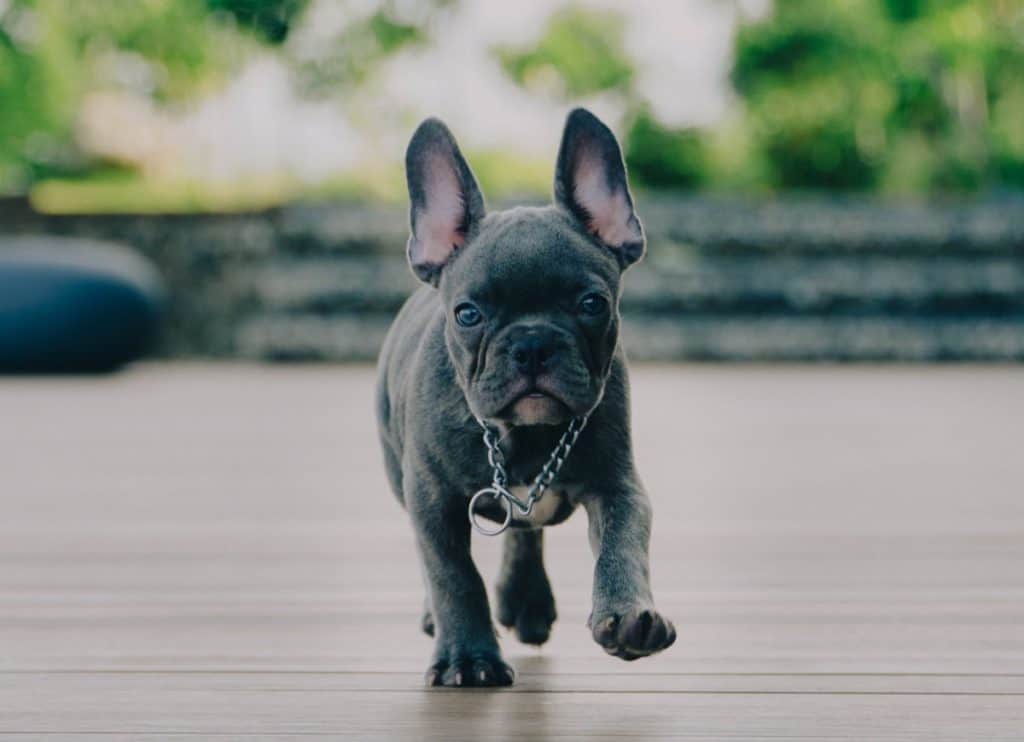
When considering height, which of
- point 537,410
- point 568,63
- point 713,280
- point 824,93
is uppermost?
point 537,410

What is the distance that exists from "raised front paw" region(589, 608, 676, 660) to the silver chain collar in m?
0.19

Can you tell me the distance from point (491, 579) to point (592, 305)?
0.89 m

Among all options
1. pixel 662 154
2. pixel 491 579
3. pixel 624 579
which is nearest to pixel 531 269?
pixel 624 579

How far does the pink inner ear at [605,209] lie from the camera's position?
1.55 meters

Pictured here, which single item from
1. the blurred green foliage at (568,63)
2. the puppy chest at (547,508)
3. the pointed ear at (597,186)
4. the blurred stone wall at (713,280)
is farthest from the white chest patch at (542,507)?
the blurred green foliage at (568,63)

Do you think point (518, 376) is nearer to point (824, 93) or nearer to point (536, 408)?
point (536, 408)

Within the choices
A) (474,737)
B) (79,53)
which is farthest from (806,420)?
(79,53)

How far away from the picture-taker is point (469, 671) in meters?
1.46

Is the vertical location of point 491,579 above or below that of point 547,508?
below

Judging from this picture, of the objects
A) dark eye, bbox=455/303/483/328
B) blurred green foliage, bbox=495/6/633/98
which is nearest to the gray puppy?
dark eye, bbox=455/303/483/328

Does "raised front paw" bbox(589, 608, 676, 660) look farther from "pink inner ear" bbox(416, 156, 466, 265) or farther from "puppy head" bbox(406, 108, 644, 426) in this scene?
"pink inner ear" bbox(416, 156, 466, 265)

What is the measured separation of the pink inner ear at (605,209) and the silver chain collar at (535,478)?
0.20 metres

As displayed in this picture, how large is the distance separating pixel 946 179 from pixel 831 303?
273cm

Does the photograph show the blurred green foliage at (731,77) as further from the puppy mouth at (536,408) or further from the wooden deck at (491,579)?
the puppy mouth at (536,408)
